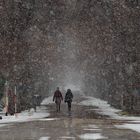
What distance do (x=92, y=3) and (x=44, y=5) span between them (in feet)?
31.3

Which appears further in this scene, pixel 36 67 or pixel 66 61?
pixel 66 61

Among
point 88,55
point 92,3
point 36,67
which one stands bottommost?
point 36,67

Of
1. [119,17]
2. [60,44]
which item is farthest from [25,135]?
[60,44]

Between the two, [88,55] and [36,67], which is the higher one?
[88,55]

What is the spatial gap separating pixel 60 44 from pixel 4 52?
58.3 m

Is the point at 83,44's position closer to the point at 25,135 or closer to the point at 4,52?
the point at 4,52

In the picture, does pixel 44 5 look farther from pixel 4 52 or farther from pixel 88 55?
pixel 4 52

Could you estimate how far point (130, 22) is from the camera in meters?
36.7

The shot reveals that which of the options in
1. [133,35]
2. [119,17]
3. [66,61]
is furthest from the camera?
[66,61]

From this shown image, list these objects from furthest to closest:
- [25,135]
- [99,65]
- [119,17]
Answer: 1. [99,65]
2. [119,17]
3. [25,135]

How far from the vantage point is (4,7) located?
48750 millimetres

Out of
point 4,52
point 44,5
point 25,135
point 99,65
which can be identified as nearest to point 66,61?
point 44,5

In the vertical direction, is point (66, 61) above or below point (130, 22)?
above

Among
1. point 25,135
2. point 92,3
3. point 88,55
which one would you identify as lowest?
point 25,135
